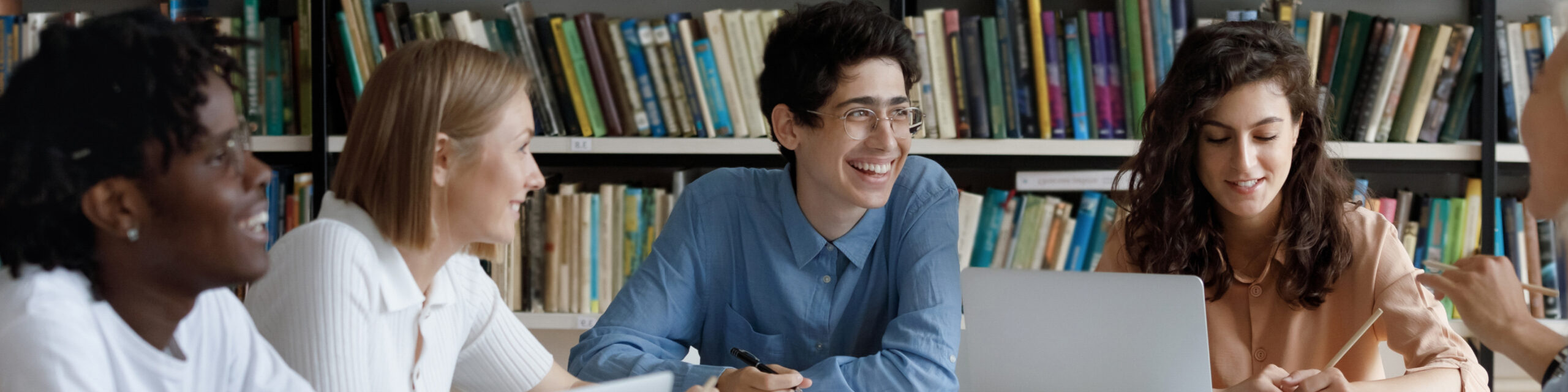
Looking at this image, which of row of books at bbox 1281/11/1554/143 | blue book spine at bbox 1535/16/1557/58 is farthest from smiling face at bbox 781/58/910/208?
blue book spine at bbox 1535/16/1557/58

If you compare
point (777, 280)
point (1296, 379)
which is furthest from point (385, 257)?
point (1296, 379)

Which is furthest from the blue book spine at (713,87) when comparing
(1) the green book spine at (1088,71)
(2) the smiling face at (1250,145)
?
(2) the smiling face at (1250,145)

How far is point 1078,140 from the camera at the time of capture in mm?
2074

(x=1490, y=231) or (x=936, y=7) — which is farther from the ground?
(x=936, y=7)

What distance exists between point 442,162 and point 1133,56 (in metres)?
1.50

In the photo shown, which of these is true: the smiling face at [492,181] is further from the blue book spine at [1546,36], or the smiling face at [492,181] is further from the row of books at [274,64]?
the blue book spine at [1546,36]

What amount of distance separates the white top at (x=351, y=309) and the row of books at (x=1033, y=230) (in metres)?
1.30

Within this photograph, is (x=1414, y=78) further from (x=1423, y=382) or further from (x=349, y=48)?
(x=349, y=48)

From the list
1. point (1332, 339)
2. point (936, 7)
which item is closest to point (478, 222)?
point (1332, 339)

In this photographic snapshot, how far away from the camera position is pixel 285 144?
214cm

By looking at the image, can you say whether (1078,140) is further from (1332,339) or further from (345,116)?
(345,116)

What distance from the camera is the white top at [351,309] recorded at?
0.91 m

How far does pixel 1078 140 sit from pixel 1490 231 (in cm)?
86

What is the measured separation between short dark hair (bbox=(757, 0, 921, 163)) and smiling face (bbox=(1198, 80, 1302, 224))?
0.43m
